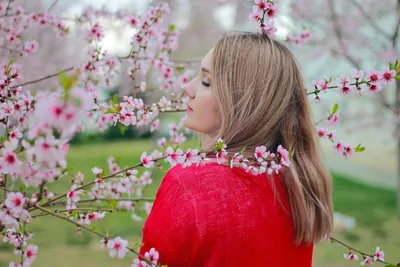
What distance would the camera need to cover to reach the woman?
144cm

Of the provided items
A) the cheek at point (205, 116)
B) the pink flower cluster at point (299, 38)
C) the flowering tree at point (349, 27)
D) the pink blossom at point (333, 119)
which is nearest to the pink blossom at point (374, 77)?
the pink blossom at point (333, 119)

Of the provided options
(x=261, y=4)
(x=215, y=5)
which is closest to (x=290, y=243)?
(x=261, y=4)

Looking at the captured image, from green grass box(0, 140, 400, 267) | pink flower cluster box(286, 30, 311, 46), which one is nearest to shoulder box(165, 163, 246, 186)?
pink flower cluster box(286, 30, 311, 46)

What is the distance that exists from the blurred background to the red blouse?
0.17m

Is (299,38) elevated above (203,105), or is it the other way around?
(299,38)

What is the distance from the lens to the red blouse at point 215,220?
56.3 inches

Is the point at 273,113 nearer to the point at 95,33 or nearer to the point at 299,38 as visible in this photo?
the point at 299,38

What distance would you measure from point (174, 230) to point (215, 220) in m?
0.11

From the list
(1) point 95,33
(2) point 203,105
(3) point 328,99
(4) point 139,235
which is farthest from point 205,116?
(4) point 139,235

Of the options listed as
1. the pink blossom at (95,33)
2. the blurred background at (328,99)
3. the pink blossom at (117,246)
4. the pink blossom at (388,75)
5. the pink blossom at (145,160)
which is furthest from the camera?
the blurred background at (328,99)

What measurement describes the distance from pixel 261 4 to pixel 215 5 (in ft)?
24.3

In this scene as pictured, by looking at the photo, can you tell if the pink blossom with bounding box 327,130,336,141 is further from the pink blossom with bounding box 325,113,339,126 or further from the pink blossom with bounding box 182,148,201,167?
the pink blossom with bounding box 182,148,201,167

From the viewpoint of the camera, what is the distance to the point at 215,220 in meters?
1.43

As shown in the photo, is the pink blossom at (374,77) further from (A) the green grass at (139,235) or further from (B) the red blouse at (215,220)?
(A) the green grass at (139,235)
